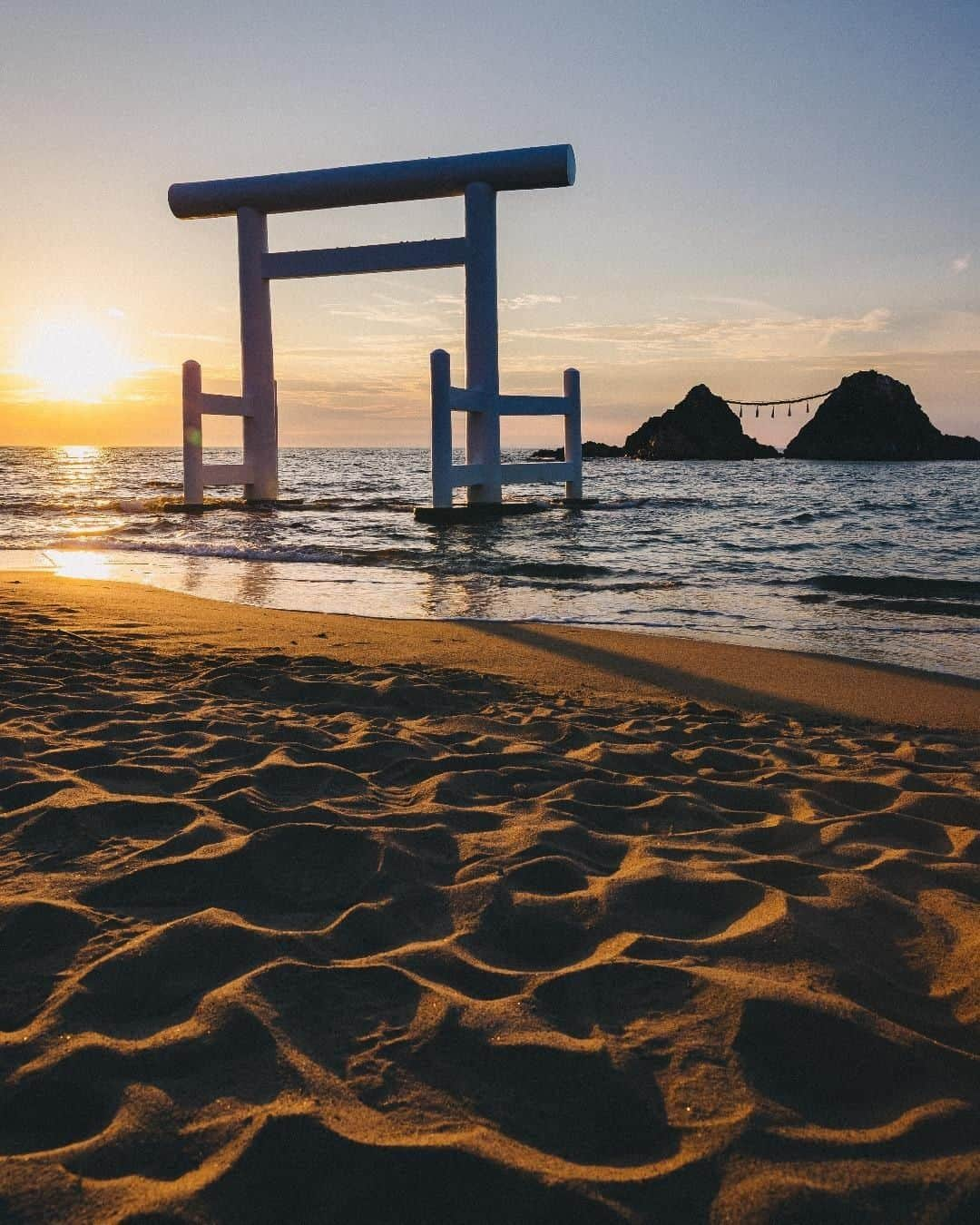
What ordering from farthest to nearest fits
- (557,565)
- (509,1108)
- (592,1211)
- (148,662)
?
1. (557,565)
2. (148,662)
3. (509,1108)
4. (592,1211)

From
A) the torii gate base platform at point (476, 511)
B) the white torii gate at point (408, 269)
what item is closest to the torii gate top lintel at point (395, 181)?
the white torii gate at point (408, 269)

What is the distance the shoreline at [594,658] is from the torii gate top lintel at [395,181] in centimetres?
916

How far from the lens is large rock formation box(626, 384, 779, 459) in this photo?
5588 cm

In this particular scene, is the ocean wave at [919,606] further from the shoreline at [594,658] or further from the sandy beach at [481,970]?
the sandy beach at [481,970]

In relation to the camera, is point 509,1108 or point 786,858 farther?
point 786,858

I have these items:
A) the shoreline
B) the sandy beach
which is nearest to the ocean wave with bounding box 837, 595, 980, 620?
the shoreline

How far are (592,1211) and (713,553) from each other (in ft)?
30.4

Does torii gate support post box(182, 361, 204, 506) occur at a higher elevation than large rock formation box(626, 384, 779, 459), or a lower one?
lower

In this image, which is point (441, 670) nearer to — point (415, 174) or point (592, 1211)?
point (592, 1211)

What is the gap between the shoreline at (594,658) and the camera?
382cm

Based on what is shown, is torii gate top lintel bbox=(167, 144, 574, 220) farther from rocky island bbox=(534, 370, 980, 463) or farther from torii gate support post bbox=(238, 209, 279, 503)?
rocky island bbox=(534, 370, 980, 463)

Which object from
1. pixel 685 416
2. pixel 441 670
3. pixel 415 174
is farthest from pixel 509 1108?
pixel 685 416

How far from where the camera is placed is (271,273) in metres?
14.6

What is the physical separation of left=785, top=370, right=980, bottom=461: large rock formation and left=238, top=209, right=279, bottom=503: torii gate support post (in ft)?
146
